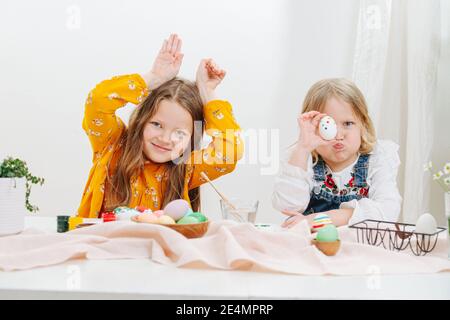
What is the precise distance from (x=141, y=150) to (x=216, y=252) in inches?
32.7

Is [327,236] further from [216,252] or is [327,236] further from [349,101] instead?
[349,101]

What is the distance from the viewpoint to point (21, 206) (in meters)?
→ 0.97

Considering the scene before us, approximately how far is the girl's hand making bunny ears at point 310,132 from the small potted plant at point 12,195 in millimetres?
759

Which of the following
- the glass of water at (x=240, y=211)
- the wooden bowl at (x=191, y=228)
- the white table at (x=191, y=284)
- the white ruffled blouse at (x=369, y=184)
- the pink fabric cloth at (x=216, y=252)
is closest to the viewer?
the white table at (x=191, y=284)

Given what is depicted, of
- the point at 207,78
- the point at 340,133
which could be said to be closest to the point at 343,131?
the point at 340,133

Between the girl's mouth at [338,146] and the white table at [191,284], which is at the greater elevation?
the girl's mouth at [338,146]

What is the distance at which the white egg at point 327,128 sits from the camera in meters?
1.39

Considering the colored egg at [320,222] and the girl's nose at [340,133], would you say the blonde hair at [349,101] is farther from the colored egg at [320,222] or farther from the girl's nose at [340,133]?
the colored egg at [320,222]

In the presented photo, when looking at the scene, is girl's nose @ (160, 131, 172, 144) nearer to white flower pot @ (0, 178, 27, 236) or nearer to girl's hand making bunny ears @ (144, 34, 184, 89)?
girl's hand making bunny ears @ (144, 34, 184, 89)

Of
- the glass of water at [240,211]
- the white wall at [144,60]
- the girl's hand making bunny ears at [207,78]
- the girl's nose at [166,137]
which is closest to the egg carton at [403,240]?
the glass of water at [240,211]

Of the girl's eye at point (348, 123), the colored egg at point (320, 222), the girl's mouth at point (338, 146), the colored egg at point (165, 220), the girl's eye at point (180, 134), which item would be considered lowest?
the colored egg at point (320, 222)

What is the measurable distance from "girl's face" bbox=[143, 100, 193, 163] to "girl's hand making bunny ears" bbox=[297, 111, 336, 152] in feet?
1.11

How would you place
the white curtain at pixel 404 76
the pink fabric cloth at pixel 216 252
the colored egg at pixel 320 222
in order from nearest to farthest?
the pink fabric cloth at pixel 216 252 → the colored egg at pixel 320 222 → the white curtain at pixel 404 76

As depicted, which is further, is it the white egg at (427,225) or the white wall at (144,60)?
the white wall at (144,60)
